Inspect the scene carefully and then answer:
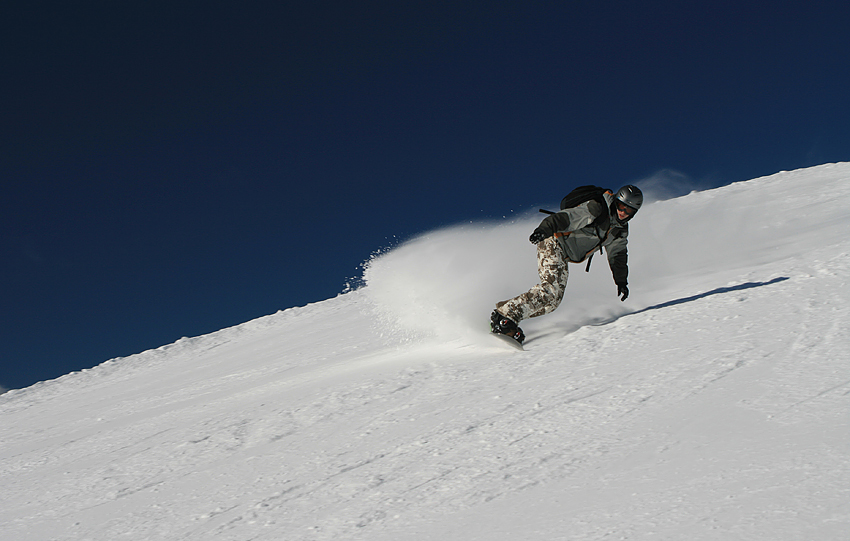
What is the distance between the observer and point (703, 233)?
9.26m

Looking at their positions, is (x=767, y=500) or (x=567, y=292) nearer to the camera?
(x=767, y=500)

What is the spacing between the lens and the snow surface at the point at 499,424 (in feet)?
8.48

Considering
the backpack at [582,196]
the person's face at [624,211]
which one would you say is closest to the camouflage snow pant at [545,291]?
the backpack at [582,196]

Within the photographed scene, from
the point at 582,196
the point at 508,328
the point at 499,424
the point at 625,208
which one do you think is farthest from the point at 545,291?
the point at 499,424

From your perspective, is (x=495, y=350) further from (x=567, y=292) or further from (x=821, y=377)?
(x=821, y=377)

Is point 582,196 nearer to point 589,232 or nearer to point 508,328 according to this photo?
point 589,232

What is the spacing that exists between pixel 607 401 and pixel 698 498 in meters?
1.20

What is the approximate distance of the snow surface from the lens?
2584 millimetres

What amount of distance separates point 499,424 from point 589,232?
2709mm

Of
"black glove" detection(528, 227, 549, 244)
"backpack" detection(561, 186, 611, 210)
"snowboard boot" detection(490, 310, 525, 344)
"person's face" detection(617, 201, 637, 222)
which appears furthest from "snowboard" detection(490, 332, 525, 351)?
"person's face" detection(617, 201, 637, 222)

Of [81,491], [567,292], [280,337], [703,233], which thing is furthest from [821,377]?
[280,337]

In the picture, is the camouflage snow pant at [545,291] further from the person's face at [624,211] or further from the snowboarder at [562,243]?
the person's face at [624,211]

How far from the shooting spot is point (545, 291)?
5.58 m

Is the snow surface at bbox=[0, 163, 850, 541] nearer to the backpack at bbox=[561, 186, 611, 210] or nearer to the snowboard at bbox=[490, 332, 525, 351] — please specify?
the snowboard at bbox=[490, 332, 525, 351]
